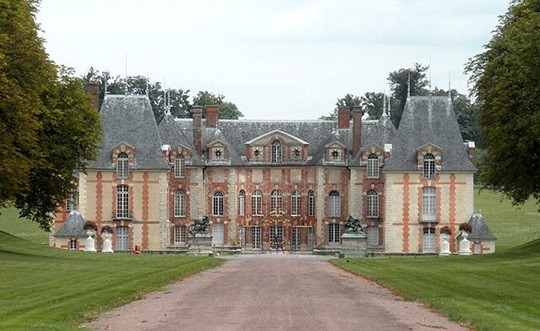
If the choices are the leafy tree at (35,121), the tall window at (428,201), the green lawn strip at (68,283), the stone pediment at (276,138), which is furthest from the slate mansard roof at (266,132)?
the green lawn strip at (68,283)

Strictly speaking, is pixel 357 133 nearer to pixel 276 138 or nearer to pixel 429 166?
pixel 276 138

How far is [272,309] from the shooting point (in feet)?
80.1

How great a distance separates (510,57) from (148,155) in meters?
36.2

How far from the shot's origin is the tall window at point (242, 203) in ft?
274

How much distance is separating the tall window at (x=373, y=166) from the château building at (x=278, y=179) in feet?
0.19

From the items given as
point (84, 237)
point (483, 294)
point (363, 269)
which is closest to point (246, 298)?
point (483, 294)

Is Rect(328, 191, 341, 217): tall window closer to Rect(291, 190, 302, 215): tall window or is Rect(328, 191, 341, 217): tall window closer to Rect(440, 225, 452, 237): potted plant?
Rect(291, 190, 302, 215): tall window

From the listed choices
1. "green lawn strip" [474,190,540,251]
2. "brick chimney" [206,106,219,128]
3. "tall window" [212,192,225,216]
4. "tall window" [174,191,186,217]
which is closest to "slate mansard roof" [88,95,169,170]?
"tall window" [174,191,186,217]

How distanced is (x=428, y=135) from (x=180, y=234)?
15.7 meters

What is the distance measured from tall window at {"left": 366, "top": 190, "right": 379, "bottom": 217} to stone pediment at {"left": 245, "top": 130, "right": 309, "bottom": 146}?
516 cm

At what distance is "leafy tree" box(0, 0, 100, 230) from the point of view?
45.2 m

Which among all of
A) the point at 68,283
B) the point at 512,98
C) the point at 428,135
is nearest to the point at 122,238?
the point at 428,135

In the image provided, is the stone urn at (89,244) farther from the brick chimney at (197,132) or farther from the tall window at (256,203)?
the tall window at (256,203)

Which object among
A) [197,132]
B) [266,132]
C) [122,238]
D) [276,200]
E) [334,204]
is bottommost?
[122,238]
